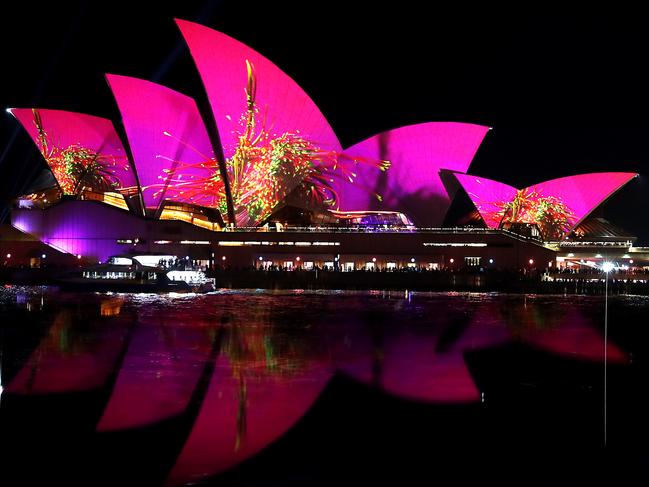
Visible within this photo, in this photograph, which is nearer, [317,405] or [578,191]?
[317,405]

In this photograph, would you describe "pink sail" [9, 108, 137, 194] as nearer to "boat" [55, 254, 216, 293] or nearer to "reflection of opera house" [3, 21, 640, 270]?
"reflection of opera house" [3, 21, 640, 270]

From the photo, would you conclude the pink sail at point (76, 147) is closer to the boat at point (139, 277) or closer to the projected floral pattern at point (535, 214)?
the boat at point (139, 277)

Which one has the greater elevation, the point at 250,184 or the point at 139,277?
the point at 250,184

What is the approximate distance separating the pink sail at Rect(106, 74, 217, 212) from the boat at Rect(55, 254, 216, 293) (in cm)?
1144

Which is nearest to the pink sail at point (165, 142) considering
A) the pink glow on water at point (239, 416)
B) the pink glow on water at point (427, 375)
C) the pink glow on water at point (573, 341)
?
the pink glow on water at point (573, 341)

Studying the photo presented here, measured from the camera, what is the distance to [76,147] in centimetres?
4534

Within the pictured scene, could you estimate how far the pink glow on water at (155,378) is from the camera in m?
7.22

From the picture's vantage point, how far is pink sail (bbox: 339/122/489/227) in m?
43.6

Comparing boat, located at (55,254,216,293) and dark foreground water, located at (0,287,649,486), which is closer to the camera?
dark foreground water, located at (0,287,649,486)

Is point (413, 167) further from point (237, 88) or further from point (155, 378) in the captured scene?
point (155, 378)

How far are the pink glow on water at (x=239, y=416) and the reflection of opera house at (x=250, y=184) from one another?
3064 centimetres

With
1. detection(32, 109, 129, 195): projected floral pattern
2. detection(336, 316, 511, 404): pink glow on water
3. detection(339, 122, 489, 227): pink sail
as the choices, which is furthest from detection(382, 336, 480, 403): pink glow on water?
detection(32, 109, 129, 195): projected floral pattern

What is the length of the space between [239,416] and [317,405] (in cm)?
98

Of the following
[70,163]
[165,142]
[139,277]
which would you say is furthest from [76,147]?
[139,277]
